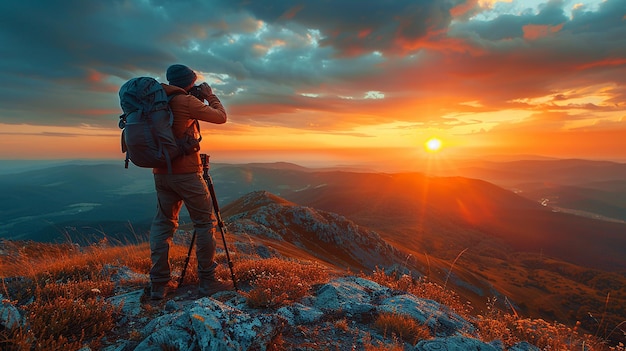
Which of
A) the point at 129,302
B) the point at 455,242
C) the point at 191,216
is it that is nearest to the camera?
the point at 129,302

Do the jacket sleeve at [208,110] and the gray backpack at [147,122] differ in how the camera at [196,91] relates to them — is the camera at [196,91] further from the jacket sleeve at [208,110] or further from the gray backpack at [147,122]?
the gray backpack at [147,122]

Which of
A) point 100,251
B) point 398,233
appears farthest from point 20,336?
point 398,233

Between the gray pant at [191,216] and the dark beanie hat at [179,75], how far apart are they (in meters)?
1.85

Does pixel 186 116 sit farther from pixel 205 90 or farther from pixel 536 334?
pixel 536 334

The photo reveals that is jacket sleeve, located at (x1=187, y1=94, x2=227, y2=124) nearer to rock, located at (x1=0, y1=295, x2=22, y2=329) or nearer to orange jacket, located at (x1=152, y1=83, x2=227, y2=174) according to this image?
orange jacket, located at (x1=152, y1=83, x2=227, y2=174)

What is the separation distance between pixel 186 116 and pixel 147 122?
2.29 ft

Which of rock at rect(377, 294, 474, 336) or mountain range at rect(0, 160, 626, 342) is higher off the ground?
rock at rect(377, 294, 474, 336)

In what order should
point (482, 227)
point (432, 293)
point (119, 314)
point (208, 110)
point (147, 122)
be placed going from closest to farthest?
point (119, 314), point (147, 122), point (208, 110), point (432, 293), point (482, 227)

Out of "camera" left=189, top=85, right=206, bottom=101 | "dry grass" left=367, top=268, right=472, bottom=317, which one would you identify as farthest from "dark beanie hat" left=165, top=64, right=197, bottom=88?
"dry grass" left=367, top=268, right=472, bottom=317

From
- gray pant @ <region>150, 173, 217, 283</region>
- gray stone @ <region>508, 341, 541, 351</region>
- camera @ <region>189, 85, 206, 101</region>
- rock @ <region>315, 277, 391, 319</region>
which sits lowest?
gray stone @ <region>508, 341, 541, 351</region>

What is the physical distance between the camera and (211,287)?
5.88 m

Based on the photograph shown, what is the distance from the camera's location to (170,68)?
19.0ft

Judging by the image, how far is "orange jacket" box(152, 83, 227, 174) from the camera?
544cm

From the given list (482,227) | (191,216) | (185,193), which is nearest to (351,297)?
(191,216)
